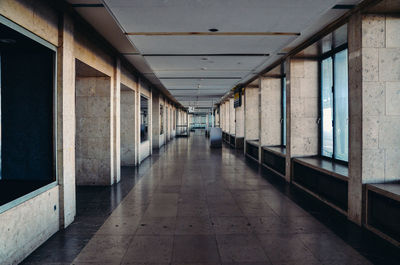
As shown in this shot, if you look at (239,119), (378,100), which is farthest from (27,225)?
(239,119)

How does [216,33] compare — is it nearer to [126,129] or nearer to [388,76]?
[388,76]

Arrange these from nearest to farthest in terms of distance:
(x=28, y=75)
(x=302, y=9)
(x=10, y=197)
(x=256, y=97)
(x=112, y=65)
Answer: (x=10, y=197), (x=302, y=9), (x=28, y=75), (x=112, y=65), (x=256, y=97)

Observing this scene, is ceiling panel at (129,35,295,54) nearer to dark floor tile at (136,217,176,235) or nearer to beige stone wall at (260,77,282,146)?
dark floor tile at (136,217,176,235)

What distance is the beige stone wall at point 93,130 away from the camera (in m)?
6.72

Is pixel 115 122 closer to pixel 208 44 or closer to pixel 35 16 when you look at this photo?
pixel 208 44

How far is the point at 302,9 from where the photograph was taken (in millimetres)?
3537

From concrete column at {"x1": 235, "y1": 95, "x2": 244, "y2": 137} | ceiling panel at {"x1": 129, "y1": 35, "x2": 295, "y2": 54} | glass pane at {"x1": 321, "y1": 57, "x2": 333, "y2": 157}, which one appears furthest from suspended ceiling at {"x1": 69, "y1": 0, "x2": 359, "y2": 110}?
concrete column at {"x1": 235, "y1": 95, "x2": 244, "y2": 137}

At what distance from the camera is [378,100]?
4102mm

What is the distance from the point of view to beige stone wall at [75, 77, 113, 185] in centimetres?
672

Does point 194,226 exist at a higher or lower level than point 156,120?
lower

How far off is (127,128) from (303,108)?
5.98m

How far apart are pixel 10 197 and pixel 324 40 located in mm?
5926

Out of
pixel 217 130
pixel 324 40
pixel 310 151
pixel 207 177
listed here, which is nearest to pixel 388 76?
pixel 324 40

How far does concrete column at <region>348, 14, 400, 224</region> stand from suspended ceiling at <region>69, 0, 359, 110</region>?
0.67m
